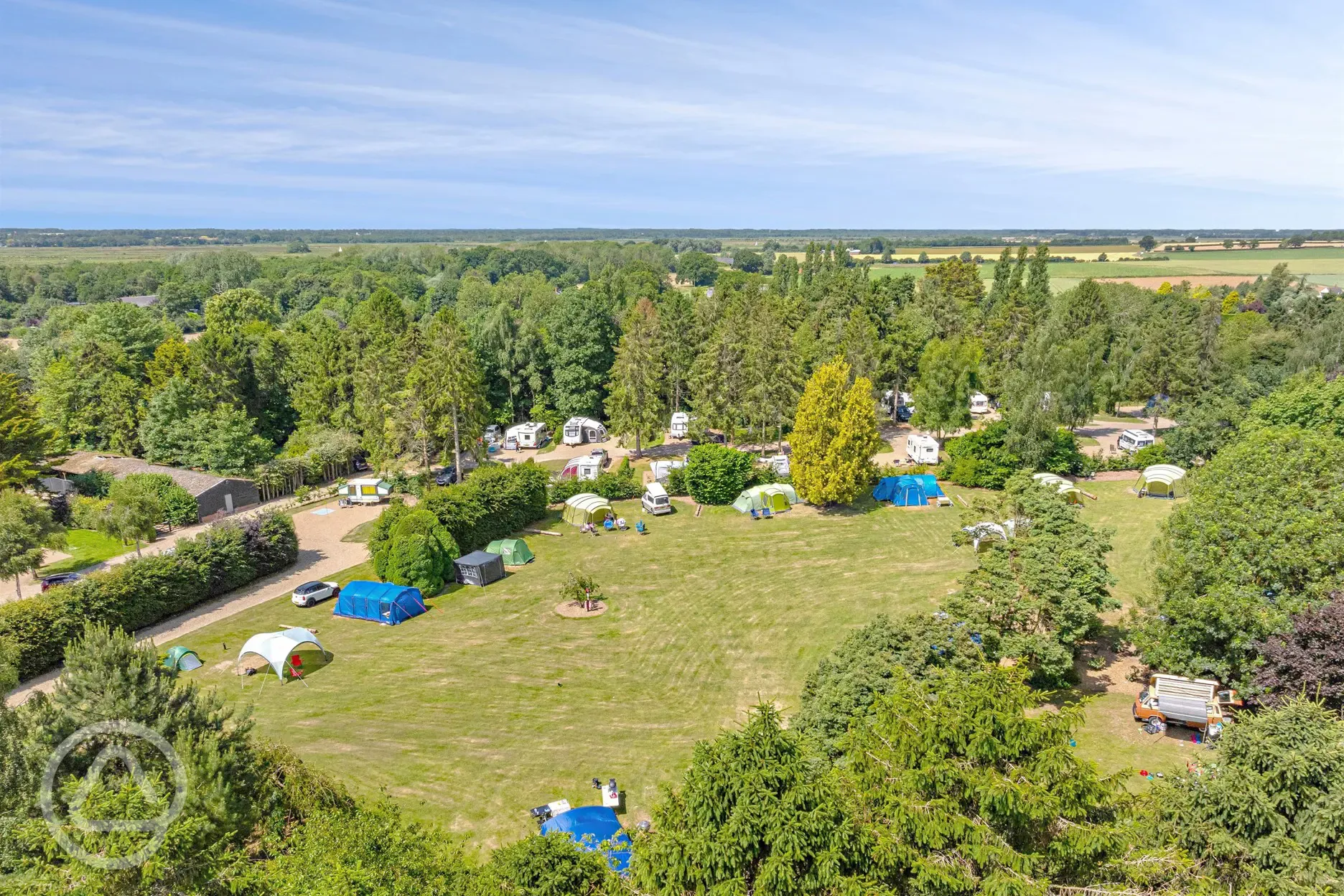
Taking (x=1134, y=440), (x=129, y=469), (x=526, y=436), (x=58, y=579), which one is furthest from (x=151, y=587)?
(x=1134, y=440)

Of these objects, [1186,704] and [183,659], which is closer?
[1186,704]

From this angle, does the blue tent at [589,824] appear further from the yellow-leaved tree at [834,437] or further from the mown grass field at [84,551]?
the mown grass field at [84,551]

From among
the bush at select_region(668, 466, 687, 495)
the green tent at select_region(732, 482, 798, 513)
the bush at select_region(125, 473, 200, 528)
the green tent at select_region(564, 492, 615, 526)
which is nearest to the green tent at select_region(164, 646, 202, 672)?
the bush at select_region(125, 473, 200, 528)

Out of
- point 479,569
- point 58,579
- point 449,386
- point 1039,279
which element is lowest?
point 58,579

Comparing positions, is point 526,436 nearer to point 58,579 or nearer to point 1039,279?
point 58,579

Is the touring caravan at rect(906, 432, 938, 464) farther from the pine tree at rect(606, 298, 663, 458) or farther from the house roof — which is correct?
the house roof

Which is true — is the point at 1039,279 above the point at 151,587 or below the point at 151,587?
above

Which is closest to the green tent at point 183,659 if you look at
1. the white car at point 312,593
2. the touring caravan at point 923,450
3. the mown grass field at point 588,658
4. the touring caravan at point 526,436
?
the mown grass field at point 588,658
